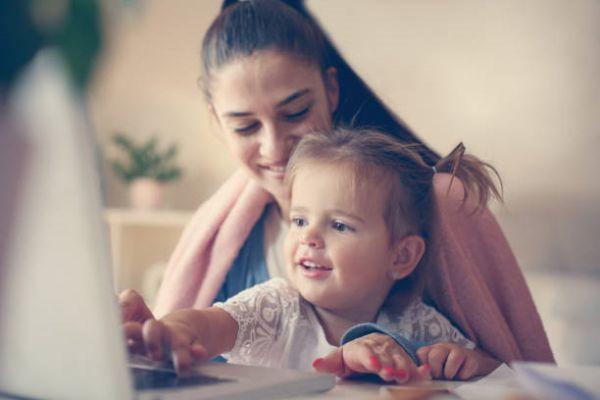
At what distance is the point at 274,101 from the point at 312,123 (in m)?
0.05

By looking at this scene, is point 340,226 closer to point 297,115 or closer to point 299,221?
point 299,221

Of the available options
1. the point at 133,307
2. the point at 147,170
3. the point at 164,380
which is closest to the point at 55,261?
the point at 164,380

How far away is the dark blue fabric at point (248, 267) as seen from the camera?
38.4 inches

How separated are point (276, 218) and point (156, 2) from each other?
811 millimetres

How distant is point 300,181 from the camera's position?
0.85 metres

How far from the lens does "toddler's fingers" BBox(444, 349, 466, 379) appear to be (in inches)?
27.9

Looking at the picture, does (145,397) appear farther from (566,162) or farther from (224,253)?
(566,162)

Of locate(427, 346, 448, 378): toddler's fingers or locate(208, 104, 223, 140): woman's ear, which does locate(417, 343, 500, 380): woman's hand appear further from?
locate(208, 104, 223, 140): woman's ear

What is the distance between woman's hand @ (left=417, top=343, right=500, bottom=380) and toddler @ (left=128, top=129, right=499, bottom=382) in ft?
0.04

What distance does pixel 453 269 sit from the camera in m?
0.89

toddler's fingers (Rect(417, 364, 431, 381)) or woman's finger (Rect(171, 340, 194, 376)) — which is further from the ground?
woman's finger (Rect(171, 340, 194, 376))

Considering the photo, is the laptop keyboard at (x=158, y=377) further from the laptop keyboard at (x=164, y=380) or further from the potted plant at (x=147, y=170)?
the potted plant at (x=147, y=170)

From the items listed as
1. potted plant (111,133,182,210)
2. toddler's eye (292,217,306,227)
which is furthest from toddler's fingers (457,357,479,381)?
potted plant (111,133,182,210)

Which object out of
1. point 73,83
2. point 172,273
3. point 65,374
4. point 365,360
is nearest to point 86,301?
point 65,374
